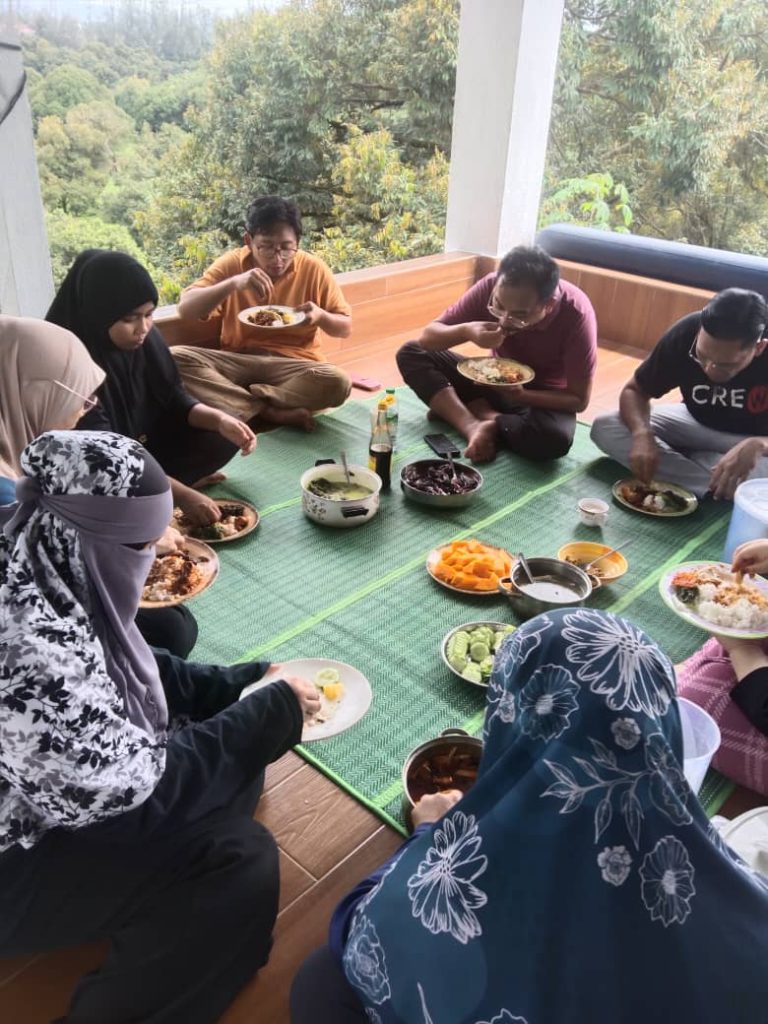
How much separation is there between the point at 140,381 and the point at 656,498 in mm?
1777

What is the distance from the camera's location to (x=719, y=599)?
1.87m

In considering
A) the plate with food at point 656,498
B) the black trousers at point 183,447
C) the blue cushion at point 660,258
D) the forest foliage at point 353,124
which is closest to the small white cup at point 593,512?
the plate with food at point 656,498

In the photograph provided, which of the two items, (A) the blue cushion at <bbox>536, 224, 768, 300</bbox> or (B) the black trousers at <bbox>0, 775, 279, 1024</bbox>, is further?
(A) the blue cushion at <bbox>536, 224, 768, 300</bbox>

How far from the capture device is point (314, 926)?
1.36m

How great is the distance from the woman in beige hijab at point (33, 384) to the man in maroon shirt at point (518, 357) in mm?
1562

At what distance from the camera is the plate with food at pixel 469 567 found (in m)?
2.18

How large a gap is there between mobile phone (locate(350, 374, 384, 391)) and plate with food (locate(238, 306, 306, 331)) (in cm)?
59

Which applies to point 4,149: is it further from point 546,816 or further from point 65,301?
point 546,816

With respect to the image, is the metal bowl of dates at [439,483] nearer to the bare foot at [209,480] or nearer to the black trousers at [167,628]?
the bare foot at [209,480]

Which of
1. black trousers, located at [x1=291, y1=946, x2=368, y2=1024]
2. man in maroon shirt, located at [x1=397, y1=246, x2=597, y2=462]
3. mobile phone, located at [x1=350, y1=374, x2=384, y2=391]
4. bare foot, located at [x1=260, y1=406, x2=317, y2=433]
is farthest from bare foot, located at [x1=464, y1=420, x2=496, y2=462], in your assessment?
black trousers, located at [x1=291, y1=946, x2=368, y2=1024]

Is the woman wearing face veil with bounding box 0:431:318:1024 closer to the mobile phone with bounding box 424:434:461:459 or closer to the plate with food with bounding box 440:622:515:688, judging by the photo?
the plate with food with bounding box 440:622:515:688

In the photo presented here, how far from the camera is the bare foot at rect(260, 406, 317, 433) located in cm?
314

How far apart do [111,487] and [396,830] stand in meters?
0.93

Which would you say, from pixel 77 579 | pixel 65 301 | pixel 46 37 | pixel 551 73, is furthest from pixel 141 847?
pixel 46 37
